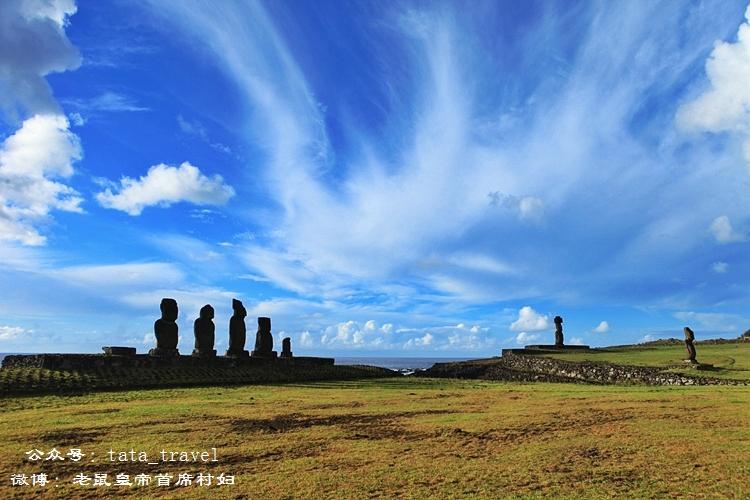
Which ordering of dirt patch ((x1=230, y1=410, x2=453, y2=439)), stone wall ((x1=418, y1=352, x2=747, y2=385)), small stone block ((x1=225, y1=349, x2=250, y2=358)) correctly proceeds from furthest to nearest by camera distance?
Result: small stone block ((x1=225, y1=349, x2=250, y2=358)) < stone wall ((x1=418, y1=352, x2=747, y2=385)) < dirt patch ((x1=230, y1=410, x2=453, y2=439))

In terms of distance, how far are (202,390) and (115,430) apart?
1385cm

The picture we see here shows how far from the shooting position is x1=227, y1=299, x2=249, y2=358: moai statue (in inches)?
1682

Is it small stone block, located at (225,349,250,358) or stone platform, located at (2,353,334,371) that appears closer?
stone platform, located at (2,353,334,371)

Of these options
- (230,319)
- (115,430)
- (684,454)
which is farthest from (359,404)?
(230,319)

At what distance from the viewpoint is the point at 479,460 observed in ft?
33.7

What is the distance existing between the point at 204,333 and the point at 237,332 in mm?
4209

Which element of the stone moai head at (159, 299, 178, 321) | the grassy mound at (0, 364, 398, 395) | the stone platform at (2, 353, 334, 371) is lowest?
the grassy mound at (0, 364, 398, 395)

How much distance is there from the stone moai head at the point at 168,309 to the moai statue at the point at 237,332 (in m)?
6.87

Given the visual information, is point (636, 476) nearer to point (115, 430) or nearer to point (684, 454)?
point (684, 454)

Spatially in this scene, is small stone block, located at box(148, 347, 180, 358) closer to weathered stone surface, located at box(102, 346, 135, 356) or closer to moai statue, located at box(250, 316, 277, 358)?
weathered stone surface, located at box(102, 346, 135, 356)

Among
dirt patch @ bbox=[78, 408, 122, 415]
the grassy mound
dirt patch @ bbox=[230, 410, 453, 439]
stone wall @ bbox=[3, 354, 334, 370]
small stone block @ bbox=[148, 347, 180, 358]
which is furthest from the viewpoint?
small stone block @ bbox=[148, 347, 180, 358]

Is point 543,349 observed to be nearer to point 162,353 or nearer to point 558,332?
point 558,332

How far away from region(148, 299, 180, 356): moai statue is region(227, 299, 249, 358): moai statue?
6.62m

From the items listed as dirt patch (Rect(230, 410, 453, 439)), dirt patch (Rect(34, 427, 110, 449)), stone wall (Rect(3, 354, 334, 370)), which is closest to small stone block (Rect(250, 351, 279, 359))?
stone wall (Rect(3, 354, 334, 370))
